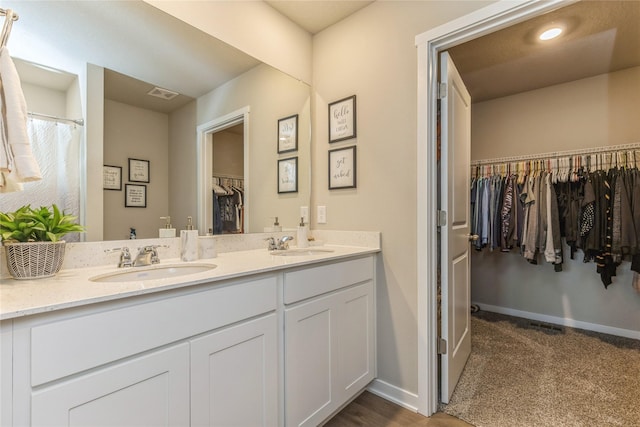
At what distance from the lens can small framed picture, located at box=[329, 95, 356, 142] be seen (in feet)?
6.53

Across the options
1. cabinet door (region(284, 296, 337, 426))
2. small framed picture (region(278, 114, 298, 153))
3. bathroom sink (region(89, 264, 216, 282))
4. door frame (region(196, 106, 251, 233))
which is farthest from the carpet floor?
small framed picture (region(278, 114, 298, 153))

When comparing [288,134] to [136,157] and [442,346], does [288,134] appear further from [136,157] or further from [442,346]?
[442,346]

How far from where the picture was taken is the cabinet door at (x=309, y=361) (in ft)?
4.36

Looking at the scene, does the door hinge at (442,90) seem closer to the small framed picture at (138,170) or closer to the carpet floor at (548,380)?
the small framed picture at (138,170)

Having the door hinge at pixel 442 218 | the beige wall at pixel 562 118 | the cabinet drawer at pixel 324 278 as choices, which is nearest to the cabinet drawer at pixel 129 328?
the cabinet drawer at pixel 324 278

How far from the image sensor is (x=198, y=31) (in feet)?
5.25

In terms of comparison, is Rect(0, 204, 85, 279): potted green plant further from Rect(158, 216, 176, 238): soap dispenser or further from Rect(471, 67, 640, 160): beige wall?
Rect(471, 67, 640, 160): beige wall

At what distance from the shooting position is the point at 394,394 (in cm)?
180

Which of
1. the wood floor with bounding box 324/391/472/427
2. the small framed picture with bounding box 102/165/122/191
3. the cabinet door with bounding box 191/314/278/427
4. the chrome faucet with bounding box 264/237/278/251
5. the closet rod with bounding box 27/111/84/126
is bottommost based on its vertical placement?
the wood floor with bounding box 324/391/472/427

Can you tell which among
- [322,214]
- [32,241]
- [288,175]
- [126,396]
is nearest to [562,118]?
[322,214]

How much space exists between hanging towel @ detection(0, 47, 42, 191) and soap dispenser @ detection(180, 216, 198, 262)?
1.95 feet

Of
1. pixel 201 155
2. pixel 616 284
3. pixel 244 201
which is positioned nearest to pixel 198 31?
pixel 201 155

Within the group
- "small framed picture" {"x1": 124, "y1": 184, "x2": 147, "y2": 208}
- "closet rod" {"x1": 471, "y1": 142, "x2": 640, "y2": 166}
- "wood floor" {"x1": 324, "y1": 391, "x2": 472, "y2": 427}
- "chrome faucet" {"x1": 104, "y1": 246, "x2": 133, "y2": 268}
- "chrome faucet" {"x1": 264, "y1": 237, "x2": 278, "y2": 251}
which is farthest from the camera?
"closet rod" {"x1": 471, "y1": 142, "x2": 640, "y2": 166}

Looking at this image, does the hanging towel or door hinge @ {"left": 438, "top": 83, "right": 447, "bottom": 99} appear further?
door hinge @ {"left": 438, "top": 83, "right": 447, "bottom": 99}
